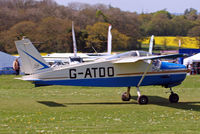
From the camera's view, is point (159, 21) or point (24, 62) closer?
point (24, 62)

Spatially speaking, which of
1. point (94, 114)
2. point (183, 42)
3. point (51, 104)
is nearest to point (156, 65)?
point (94, 114)

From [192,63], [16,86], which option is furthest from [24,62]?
[192,63]

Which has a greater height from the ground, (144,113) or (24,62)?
(24,62)

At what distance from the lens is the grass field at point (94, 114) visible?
310 inches

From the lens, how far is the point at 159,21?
333ft

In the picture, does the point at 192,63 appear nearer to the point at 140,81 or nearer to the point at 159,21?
the point at 140,81

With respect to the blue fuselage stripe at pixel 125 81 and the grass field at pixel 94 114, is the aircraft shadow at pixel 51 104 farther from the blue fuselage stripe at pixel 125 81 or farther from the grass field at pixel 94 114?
the blue fuselage stripe at pixel 125 81

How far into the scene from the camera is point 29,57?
37.4 feet

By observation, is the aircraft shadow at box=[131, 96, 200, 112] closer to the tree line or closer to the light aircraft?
the light aircraft

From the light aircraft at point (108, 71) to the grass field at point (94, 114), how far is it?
0.74 metres

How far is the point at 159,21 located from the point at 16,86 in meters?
87.4

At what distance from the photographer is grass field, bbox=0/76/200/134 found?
788 centimetres

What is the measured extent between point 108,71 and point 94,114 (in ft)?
8.54

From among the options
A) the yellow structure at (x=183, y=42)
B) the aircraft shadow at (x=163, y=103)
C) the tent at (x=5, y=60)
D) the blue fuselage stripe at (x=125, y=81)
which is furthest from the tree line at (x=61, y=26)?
the blue fuselage stripe at (x=125, y=81)
